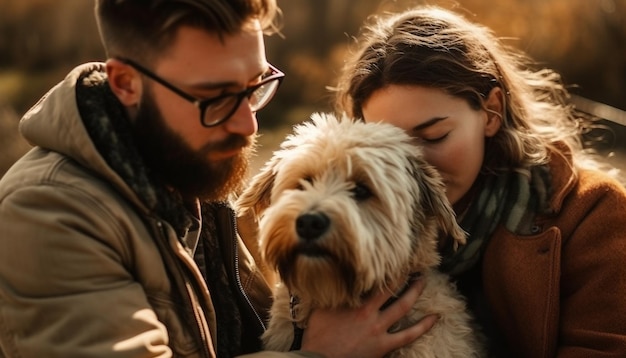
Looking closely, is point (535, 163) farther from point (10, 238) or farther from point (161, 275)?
point (10, 238)

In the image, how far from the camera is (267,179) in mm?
3869

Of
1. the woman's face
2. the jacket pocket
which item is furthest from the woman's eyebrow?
the jacket pocket

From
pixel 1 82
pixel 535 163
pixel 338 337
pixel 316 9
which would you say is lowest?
pixel 1 82

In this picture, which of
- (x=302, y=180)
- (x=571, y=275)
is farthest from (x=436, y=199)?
(x=571, y=275)

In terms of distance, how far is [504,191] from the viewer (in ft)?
13.3

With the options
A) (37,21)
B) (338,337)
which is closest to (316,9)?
(37,21)

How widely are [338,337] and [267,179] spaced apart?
2.72ft

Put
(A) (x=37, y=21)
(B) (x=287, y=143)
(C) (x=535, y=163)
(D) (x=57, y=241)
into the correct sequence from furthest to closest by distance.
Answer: (A) (x=37, y=21), (C) (x=535, y=163), (B) (x=287, y=143), (D) (x=57, y=241)

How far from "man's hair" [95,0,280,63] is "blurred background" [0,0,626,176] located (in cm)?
467

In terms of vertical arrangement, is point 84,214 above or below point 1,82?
above

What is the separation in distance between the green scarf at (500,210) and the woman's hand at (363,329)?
0.44 m

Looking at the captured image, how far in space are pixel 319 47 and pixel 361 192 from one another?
995cm

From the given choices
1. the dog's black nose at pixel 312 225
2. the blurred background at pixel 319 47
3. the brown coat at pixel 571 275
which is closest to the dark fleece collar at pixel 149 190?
the dog's black nose at pixel 312 225

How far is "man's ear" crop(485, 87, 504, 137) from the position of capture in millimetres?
4156
